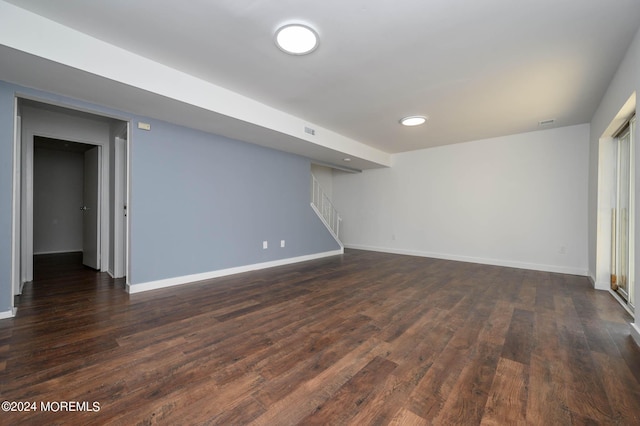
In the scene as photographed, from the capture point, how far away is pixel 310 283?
3908mm

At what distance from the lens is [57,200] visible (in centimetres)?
646

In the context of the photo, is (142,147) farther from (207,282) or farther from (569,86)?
(569,86)

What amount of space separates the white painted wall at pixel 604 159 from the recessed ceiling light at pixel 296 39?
2.66m

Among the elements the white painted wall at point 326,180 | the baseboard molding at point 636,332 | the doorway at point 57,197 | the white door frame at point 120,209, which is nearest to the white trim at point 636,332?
the baseboard molding at point 636,332

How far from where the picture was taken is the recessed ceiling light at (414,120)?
13.7 feet

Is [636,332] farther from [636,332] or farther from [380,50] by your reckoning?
[380,50]

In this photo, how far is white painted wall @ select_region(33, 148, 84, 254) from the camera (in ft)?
20.4

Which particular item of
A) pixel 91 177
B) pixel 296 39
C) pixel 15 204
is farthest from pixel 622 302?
pixel 91 177

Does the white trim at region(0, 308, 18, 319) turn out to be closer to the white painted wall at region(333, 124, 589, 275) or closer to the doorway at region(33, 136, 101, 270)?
the doorway at region(33, 136, 101, 270)

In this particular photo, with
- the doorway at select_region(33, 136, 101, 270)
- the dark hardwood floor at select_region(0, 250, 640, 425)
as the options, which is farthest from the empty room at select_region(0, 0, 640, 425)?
the doorway at select_region(33, 136, 101, 270)

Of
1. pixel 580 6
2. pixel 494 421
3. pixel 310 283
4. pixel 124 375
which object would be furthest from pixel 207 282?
pixel 580 6

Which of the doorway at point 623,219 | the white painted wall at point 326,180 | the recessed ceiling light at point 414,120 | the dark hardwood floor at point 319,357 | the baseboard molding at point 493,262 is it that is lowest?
the dark hardwood floor at point 319,357

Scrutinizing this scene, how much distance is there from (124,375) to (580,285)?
18.1 ft

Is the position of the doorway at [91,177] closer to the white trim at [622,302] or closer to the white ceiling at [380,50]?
the white ceiling at [380,50]
